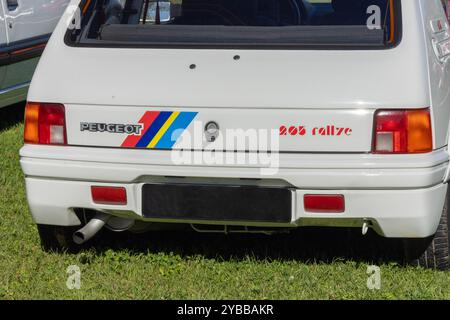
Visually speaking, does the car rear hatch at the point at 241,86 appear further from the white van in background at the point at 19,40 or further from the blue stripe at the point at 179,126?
the white van in background at the point at 19,40

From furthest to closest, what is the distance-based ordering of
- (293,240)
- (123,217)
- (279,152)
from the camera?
1. (293,240)
2. (123,217)
3. (279,152)

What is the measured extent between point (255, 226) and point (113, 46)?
106 cm

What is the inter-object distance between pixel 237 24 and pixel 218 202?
1.28 metres

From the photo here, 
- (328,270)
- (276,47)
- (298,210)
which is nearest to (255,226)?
(298,210)

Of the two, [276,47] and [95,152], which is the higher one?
[276,47]

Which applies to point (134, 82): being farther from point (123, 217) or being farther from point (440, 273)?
point (440, 273)

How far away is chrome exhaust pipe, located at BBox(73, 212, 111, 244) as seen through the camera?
4.22m

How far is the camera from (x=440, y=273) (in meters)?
4.39

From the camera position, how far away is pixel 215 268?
4469 mm

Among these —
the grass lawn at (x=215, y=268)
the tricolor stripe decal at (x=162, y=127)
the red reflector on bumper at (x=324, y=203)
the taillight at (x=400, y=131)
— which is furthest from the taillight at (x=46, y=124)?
the taillight at (x=400, y=131)

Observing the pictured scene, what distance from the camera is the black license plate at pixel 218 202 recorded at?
12.9ft

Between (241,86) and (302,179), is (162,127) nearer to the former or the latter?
(241,86)

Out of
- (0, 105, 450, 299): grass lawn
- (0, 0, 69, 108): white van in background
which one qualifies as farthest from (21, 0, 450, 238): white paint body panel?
(0, 0, 69, 108): white van in background

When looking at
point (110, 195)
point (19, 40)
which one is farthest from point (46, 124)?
point (19, 40)
